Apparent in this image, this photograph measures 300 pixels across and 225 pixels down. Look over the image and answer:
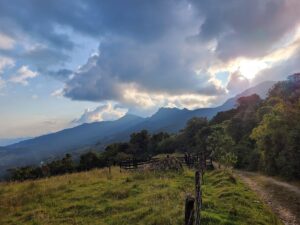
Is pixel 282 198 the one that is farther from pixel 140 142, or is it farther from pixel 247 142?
pixel 140 142

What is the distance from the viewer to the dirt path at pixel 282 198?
19102 mm

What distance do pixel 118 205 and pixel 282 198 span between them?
1201 cm

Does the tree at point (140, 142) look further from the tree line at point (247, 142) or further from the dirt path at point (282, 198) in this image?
the dirt path at point (282, 198)

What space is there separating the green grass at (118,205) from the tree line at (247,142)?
35.1 ft

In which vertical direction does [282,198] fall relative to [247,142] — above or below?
below

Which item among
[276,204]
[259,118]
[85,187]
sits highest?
[259,118]

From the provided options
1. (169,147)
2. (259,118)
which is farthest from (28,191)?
(169,147)

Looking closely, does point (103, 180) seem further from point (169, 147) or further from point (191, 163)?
point (169, 147)

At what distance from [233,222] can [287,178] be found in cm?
2043

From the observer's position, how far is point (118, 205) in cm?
1997

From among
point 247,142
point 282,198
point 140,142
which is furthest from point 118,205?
point 140,142

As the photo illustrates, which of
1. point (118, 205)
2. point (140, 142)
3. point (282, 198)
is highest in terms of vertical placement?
point (140, 142)

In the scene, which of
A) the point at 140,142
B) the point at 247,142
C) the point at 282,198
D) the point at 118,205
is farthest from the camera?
the point at 140,142

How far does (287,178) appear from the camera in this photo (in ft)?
109
